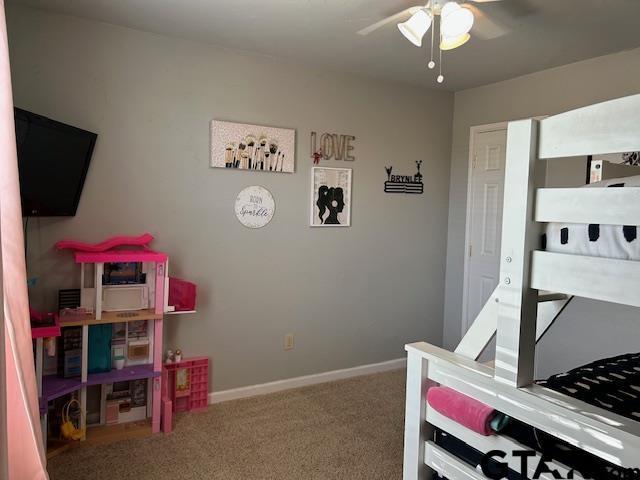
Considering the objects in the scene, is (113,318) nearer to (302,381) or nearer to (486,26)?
(302,381)

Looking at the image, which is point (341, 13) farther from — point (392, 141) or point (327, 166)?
point (392, 141)

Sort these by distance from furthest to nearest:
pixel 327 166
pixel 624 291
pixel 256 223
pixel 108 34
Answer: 1. pixel 327 166
2. pixel 256 223
3. pixel 108 34
4. pixel 624 291

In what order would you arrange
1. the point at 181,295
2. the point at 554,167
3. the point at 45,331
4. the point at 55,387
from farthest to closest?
the point at 554,167 → the point at 181,295 → the point at 55,387 → the point at 45,331

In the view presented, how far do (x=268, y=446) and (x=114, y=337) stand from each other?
1.11m

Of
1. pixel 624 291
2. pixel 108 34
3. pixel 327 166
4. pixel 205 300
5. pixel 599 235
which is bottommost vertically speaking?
pixel 205 300

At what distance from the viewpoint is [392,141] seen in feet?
12.4

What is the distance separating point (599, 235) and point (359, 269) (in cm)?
263

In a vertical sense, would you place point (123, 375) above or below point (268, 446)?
above

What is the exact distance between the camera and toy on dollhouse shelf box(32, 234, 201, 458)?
2541 mm

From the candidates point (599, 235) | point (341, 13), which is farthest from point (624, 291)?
point (341, 13)

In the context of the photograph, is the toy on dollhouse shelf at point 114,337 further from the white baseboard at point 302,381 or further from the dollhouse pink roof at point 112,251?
the white baseboard at point 302,381

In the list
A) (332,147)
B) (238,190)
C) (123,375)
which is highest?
(332,147)

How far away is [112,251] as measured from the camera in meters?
2.72

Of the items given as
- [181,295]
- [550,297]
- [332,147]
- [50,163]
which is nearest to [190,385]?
[181,295]
